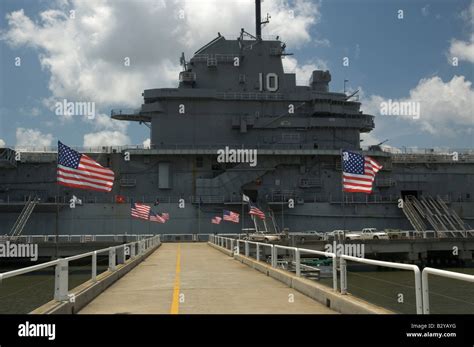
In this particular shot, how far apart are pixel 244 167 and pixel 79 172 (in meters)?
34.4

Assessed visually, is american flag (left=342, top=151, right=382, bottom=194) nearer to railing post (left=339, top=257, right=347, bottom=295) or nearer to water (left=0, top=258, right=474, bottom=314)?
water (left=0, top=258, right=474, bottom=314)

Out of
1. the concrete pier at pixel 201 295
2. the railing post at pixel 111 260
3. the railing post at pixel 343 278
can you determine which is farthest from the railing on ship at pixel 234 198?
the railing post at pixel 343 278

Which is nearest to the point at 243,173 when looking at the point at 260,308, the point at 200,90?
the point at 200,90

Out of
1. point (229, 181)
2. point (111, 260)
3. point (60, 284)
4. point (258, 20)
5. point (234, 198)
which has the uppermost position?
point (258, 20)

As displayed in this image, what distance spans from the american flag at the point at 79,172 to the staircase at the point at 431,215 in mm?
37086

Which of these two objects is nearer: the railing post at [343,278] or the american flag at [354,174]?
the railing post at [343,278]

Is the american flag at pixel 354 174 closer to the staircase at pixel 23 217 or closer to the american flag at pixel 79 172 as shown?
the american flag at pixel 79 172

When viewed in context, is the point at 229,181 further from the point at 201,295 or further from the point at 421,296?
the point at 421,296

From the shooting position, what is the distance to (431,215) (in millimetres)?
50906

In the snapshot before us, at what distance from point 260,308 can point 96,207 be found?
41800 millimetres

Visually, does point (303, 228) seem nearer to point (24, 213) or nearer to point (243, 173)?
point (243, 173)

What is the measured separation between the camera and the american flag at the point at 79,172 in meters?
18.5

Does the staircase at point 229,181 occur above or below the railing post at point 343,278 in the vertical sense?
above

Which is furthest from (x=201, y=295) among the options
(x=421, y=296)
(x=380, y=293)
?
(x=421, y=296)
